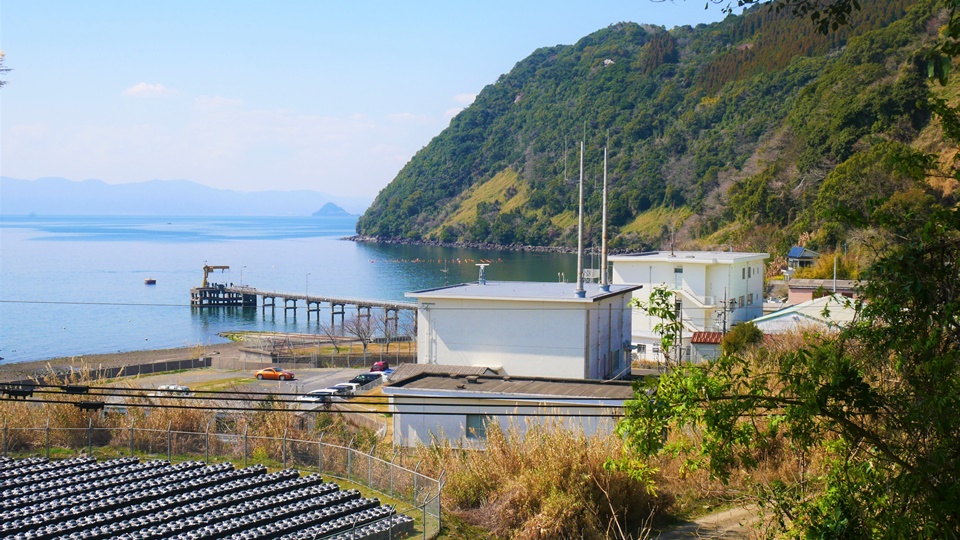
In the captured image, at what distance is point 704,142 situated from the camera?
12019cm

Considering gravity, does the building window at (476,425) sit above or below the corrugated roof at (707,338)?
above

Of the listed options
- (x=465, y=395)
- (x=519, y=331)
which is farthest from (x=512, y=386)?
(x=519, y=331)

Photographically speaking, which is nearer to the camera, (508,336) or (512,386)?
(512,386)

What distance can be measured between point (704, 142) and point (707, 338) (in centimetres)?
8700

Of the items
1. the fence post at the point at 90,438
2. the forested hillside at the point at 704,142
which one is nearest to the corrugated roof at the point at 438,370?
the fence post at the point at 90,438

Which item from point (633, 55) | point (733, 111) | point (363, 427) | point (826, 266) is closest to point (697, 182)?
point (733, 111)

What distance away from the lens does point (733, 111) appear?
119750 mm

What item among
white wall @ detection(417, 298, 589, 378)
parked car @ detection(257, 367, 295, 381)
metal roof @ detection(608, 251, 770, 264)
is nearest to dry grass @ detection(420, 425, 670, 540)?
white wall @ detection(417, 298, 589, 378)

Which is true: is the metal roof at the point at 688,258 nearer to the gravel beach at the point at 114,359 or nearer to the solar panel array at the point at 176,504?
the gravel beach at the point at 114,359

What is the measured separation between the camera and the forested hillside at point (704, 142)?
200ft

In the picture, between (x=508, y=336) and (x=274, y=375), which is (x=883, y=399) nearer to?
(x=508, y=336)

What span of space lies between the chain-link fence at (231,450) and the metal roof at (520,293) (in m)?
8.17

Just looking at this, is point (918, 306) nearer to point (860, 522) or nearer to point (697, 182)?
Result: point (860, 522)

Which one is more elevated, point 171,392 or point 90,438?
point 171,392
